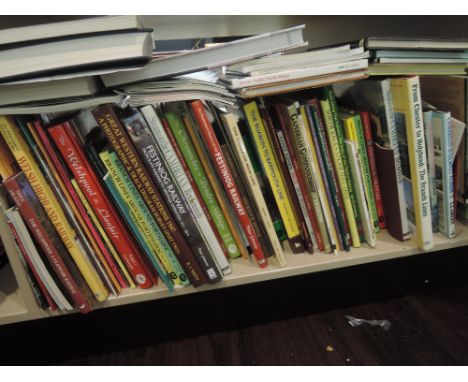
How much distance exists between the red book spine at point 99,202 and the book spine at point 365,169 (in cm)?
49

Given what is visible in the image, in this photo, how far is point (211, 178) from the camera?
0.60 meters

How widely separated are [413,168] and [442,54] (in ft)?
0.77

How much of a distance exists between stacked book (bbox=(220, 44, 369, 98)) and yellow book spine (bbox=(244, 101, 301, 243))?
48 mm

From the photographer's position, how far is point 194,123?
22.1 inches

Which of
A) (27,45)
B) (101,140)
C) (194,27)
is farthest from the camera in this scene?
(194,27)

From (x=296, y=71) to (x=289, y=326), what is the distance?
599 mm

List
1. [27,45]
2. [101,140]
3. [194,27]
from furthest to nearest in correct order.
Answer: [194,27], [101,140], [27,45]

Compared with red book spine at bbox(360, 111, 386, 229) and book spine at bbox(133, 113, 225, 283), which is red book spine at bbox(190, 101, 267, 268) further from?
red book spine at bbox(360, 111, 386, 229)

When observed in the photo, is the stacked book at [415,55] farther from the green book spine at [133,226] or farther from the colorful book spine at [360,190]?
the green book spine at [133,226]

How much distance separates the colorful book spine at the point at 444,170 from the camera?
2.00 ft

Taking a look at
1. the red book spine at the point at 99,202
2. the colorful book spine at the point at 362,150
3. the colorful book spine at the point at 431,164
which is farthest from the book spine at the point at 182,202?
the colorful book spine at the point at 431,164

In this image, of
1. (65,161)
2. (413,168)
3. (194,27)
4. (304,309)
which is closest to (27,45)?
(65,161)

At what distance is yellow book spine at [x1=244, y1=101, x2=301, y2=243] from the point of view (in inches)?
23.3

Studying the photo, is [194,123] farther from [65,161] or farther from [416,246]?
[416,246]
